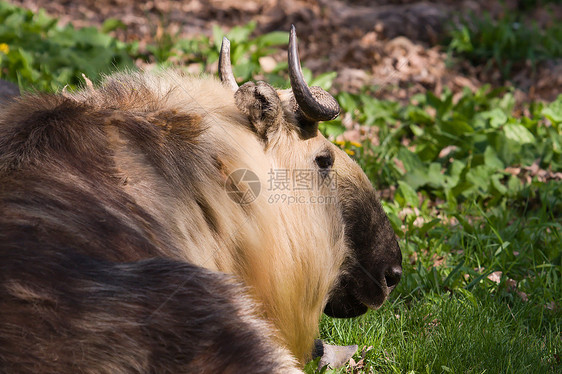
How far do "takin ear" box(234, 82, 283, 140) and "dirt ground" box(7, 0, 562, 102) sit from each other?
12.3 feet

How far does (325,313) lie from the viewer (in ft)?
11.8

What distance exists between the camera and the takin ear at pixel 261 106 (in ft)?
9.89

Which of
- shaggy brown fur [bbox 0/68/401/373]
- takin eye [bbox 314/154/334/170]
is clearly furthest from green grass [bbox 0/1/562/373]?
takin eye [bbox 314/154/334/170]

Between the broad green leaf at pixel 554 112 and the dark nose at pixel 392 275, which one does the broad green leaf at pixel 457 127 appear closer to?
the broad green leaf at pixel 554 112

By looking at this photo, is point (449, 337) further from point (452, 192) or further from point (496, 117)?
point (496, 117)

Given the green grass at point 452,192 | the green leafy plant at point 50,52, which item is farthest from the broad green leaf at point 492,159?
the green leafy plant at point 50,52

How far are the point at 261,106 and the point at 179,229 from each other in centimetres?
69

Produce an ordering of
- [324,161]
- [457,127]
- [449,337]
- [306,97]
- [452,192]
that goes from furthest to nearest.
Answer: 1. [457,127]
2. [452,192]
3. [449,337]
4. [324,161]
5. [306,97]

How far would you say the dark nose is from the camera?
3461 millimetres

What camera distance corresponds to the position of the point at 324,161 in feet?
10.5

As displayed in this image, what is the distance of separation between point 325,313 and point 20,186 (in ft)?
5.70

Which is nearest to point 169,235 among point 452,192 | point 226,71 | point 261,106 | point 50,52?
point 261,106

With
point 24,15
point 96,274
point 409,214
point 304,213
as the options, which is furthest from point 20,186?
point 24,15

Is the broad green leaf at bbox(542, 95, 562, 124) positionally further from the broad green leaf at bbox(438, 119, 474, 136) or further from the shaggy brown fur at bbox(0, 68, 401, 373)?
the shaggy brown fur at bbox(0, 68, 401, 373)
